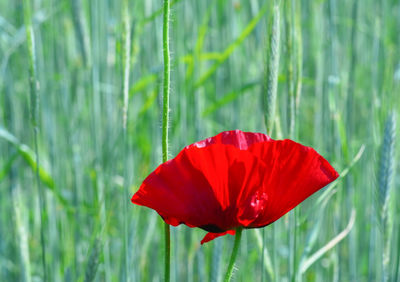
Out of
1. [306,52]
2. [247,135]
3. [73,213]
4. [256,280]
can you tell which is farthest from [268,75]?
[306,52]

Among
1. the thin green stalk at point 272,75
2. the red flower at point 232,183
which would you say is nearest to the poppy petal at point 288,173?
the red flower at point 232,183

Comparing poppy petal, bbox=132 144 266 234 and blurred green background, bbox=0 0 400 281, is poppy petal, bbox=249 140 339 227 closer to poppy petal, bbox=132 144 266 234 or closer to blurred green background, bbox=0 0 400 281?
poppy petal, bbox=132 144 266 234

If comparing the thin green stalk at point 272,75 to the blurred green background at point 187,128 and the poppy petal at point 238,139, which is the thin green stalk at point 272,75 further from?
the poppy petal at point 238,139

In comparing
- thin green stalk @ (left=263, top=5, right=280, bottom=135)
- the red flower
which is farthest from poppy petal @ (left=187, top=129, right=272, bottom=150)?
thin green stalk @ (left=263, top=5, right=280, bottom=135)

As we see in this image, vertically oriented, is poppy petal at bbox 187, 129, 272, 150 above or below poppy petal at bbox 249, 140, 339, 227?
above

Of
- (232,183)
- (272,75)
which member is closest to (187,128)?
(272,75)

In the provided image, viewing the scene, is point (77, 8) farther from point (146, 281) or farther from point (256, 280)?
point (256, 280)

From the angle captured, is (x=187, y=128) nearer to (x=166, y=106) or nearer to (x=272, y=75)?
(x=272, y=75)
